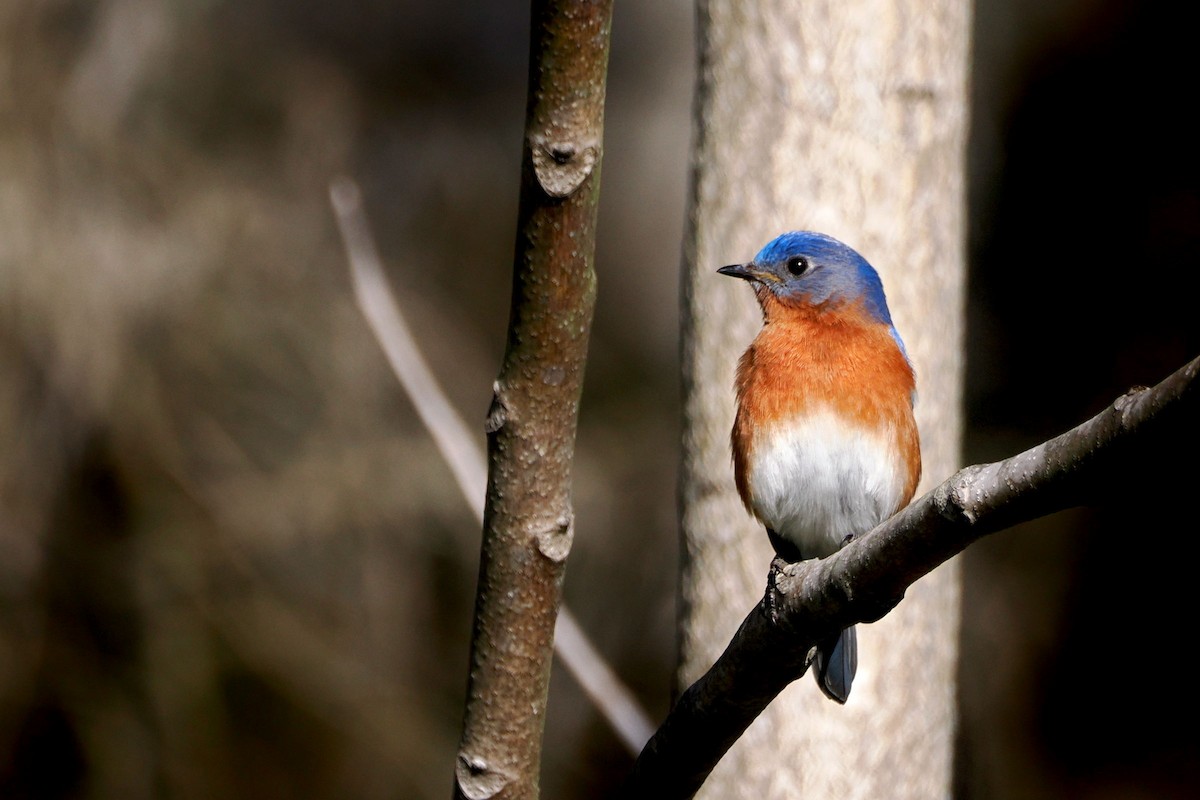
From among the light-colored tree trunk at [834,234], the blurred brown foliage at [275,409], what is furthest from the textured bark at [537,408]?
the blurred brown foliage at [275,409]

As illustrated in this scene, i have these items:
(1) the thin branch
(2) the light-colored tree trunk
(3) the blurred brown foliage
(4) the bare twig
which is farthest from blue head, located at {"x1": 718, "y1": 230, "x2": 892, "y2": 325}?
(3) the blurred brown foliage

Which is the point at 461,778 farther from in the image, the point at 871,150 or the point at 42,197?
the point at 42,197

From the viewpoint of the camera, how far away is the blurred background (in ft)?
18.1

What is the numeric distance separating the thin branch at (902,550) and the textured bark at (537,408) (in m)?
0.22

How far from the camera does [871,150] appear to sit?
115 inches

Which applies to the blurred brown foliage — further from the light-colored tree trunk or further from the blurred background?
the light-colored tree trunk

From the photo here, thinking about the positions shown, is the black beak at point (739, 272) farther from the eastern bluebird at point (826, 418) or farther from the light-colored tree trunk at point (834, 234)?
the light-colored tree trunk at point (834, 234)

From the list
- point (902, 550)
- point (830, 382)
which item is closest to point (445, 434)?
point (830, 382)

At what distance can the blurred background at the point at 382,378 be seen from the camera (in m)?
5.50

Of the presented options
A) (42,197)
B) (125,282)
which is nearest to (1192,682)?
(125,282)

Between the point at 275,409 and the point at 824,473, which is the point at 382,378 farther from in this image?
the point at 824,473

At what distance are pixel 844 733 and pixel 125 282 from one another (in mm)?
4094

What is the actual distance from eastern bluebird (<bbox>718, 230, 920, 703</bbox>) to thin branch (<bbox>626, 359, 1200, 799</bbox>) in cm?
48

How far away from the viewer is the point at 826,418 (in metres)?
2.64
